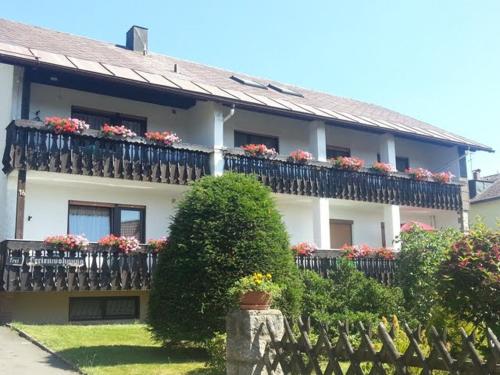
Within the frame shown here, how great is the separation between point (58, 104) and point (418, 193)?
546 inches

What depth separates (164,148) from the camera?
59.2 feet

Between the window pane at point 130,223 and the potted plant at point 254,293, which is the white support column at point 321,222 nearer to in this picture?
the window pane at point 130,223

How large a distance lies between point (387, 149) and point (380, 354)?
19005mm

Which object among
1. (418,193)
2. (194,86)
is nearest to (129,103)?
(194,86)

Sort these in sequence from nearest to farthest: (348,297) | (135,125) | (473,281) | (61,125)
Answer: (473,281) < (348,297) < (61,125) < (135,125)

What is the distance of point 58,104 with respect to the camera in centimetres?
1839

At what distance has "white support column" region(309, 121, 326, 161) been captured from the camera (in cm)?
2189

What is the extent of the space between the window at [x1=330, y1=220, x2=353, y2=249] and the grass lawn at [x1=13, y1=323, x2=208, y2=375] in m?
11.5

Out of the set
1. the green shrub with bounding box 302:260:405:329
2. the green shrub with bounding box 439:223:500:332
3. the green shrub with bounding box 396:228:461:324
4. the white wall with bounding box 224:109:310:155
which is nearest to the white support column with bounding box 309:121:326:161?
the white wall with bounding box 224:109:310:155

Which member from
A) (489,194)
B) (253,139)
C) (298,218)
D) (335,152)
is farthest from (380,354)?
(489,194)

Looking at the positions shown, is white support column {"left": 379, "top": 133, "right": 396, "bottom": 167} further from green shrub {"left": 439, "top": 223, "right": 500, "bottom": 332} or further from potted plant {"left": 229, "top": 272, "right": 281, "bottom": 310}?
potted plant {"left": 229, "top": 272, "right": 281, "bottom": 310}

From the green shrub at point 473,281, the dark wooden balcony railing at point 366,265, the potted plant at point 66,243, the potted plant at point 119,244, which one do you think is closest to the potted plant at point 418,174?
the dark wooden balcony railing at point 366,265

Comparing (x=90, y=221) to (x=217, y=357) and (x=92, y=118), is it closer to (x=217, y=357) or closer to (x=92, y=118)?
(x=92, y=118)

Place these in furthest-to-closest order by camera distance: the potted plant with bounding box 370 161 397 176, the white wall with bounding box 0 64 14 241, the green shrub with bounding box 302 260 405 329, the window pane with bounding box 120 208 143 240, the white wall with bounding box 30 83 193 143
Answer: the potted plant with bounding box 370 161 397 176 → the window pane with bounding box 120 208 143 240 → the white wall with bounding box 30 83 193 143 → the white wall with bounding box 0 64 14 241 → the green shrub with bounding box 302 260 405 329
